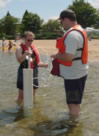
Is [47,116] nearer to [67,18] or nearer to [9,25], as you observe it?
[67,18]

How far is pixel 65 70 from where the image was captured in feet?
15.0

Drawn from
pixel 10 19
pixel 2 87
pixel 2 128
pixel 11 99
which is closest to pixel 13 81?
pixel 2 87

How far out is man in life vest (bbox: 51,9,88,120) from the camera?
→ 4.27 metres

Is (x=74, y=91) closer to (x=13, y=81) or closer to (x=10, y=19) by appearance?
(x=13, y=81)

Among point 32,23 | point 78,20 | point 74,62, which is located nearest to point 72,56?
point 74,62

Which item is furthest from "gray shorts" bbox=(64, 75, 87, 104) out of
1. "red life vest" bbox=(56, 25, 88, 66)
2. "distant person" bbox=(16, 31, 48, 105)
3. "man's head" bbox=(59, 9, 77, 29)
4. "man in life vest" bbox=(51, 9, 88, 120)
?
"distant person" bbox=(16, 31, 48, 105)

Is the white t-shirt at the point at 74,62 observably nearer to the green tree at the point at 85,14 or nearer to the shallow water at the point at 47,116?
the shallow water at the point at 47,116

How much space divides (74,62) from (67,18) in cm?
71

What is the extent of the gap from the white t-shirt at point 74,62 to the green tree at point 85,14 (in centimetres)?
7885

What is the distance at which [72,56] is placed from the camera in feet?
14.0

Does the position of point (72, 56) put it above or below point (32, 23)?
below

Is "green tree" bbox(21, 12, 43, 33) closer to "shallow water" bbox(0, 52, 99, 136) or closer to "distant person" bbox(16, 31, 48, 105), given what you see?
"shallow water" bbox(0, 52, 99, 136)

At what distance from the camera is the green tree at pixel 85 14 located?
269ft

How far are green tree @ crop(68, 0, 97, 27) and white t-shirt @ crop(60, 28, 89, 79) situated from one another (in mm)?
78850
